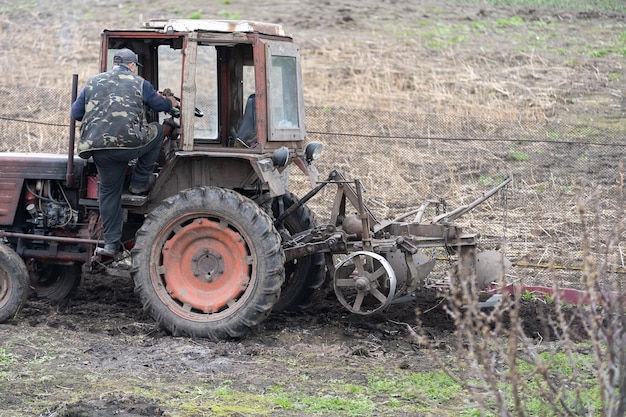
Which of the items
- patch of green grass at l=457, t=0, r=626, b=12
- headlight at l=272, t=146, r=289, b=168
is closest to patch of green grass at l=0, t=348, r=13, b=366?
headlight at l=272, t=146, r=289, b=168

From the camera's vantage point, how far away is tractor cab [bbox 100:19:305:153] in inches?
308

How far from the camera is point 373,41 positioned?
2116cm

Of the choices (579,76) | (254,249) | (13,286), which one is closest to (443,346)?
(254,249)

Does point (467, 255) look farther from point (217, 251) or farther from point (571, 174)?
point (571, 174)

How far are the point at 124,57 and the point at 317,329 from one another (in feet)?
8.66

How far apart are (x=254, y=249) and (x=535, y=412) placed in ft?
8.25

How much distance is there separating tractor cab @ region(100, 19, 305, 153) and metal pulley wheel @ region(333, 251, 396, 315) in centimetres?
112

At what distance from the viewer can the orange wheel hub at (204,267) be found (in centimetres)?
773

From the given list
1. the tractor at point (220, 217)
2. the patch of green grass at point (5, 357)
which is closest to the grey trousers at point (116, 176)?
the tractor at point (220, 217)

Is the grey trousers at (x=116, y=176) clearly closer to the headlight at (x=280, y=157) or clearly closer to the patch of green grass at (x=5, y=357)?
the headlight at (x=280, y=157)

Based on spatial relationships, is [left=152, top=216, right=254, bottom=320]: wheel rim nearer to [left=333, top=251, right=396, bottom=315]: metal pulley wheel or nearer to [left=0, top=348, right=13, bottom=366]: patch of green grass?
[left=333, top=251, right=396, bottom=315]: metal pulley wheel

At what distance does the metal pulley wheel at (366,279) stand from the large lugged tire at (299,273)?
74cm

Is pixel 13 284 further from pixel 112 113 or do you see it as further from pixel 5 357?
pixel 112 113

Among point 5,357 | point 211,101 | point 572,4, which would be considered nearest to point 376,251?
point 211,101
